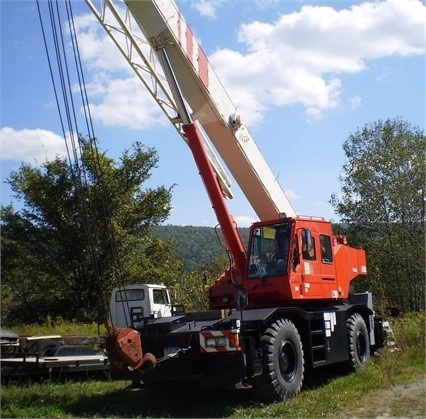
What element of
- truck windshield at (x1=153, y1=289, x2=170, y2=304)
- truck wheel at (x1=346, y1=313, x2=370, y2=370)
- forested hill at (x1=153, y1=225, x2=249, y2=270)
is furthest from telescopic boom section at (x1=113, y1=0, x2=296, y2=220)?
forested hill at (x1=153, y1=225, x2=249, y2=270)

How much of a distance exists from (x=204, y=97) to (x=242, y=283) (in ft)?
11.4

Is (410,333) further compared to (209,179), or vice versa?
(410,333)

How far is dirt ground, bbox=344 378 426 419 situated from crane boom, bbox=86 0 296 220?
4.02 m

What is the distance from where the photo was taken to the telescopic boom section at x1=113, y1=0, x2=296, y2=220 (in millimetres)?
10383

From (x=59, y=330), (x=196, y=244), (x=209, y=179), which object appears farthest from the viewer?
(x=196, y=244)

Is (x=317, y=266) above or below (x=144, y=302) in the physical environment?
above

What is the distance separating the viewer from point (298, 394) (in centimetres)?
964

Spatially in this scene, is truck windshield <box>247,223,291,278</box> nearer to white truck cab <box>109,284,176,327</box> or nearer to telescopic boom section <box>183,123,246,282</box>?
telescopic boom section <box>183,123,246,282</box>

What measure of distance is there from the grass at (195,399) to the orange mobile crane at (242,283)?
383 millimetres

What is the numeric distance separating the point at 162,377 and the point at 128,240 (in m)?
20.2

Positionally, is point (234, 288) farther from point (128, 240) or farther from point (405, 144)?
point (405, 144)

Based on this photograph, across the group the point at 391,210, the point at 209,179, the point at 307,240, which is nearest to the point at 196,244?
the point at 391,210

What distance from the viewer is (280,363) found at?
9398 mm

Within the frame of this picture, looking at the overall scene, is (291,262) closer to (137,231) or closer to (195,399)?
(195,399)
